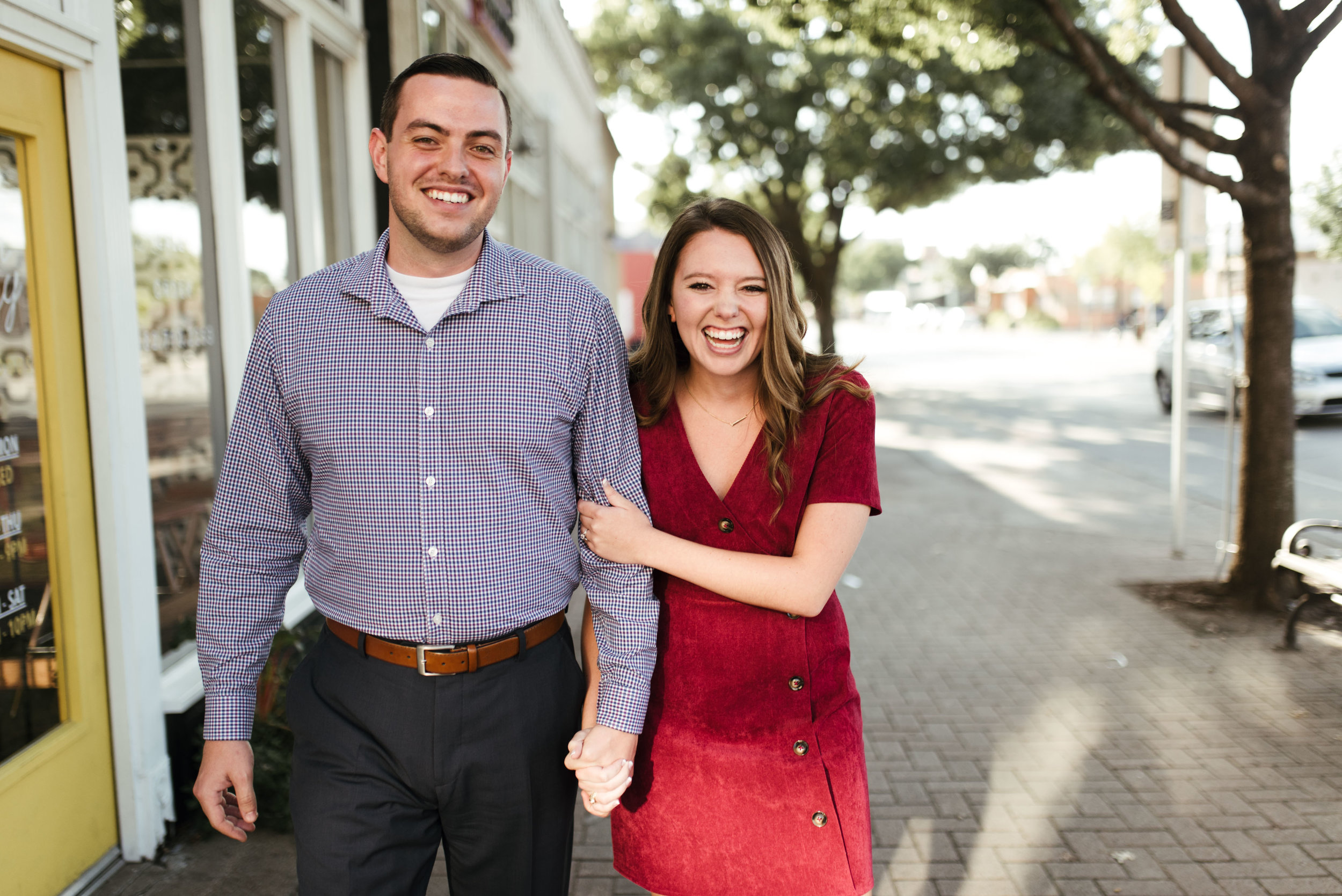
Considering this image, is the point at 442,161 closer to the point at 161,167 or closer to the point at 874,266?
the point at 161,167


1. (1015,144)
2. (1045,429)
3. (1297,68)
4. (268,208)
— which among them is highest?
(1015,144)

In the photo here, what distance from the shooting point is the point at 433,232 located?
2.05 metres

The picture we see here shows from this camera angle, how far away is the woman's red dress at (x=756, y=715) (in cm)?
207

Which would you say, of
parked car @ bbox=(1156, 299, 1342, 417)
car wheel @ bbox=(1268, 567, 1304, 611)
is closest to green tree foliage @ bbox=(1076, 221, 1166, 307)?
parked car @ bbox=(1156, 299, 1342, 417)

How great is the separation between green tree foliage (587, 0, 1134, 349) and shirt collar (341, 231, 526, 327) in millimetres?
15078

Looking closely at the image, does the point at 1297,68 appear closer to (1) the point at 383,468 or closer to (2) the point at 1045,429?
(1) the point at 383,468

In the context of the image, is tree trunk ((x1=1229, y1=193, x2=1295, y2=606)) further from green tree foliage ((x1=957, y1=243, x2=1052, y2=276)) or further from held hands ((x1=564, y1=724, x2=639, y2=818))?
green tree foliage ((x1=957, y1=243, x2=1052, y2=276))

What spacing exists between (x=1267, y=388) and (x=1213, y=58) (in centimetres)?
186

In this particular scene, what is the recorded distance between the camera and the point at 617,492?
6.92 ft

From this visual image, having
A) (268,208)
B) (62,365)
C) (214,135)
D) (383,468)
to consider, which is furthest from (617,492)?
(268,208)

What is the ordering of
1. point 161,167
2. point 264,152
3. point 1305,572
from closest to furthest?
1. point 161,167
2. point 264,152
3. point 1305,572

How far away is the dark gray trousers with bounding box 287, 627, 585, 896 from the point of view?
6.55 feet

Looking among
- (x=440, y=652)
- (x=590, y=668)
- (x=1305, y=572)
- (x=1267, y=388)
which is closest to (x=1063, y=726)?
(x=1305, y=572)

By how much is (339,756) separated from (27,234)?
1907 mm
